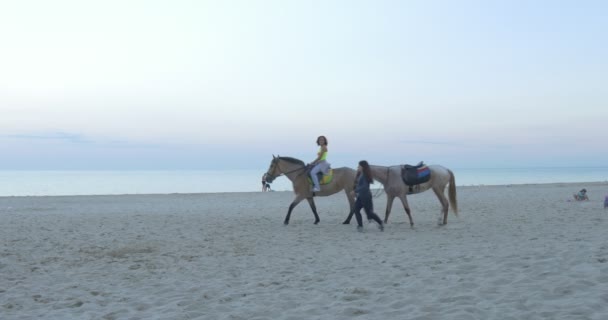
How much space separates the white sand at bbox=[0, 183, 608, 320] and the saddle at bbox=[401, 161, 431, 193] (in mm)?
1097

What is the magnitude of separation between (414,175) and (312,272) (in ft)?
18.6

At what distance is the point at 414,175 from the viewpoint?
11930 mm

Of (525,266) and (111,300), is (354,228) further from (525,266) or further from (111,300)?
(111,300)

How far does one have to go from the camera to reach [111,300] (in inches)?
233

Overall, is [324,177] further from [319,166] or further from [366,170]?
[366,170]

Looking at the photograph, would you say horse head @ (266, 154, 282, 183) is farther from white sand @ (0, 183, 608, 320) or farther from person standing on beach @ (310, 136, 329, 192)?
white sand @ (0, 183, 608, 320)

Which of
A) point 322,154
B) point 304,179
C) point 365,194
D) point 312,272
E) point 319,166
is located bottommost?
point 312,272

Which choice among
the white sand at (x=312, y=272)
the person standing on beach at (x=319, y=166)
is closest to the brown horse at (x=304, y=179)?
the person standing on beach at (x=319, y=166)

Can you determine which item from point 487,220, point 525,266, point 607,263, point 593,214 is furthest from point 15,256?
point 593,214

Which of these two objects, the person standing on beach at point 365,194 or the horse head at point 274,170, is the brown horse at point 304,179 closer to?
the horse head at point 274,170

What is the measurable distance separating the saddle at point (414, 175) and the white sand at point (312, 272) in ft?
3.60

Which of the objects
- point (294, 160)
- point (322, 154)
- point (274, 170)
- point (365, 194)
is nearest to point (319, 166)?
point (322, 154)

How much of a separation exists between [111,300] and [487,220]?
1021 cm

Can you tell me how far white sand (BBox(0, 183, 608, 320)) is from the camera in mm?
5074
